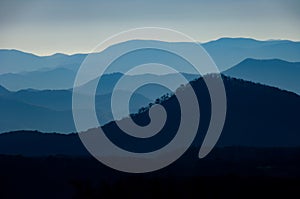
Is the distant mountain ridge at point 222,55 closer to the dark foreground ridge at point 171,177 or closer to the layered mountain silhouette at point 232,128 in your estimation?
the layered mountain silhouette at point 232,128

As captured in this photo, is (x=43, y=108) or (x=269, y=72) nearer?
(x=43, y=108)

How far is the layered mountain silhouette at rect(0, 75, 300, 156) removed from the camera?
18.6 metres

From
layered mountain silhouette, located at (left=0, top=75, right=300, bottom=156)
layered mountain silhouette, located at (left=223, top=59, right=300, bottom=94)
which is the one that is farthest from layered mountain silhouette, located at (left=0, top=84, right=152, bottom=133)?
layered mountain silhouette, located at (left=223, top=59, right=300, bottom=94)

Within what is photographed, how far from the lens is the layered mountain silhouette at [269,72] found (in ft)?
99.8

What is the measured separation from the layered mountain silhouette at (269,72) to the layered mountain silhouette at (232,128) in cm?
524

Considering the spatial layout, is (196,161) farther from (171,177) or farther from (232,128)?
(232,128)

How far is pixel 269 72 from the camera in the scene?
112 ft

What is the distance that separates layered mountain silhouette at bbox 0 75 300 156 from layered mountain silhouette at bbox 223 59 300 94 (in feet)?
17.2

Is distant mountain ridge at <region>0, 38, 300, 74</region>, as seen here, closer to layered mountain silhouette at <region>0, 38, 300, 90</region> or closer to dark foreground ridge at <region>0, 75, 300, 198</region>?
layered mountain silhouette at <region>0, 38, 300, 90</region>

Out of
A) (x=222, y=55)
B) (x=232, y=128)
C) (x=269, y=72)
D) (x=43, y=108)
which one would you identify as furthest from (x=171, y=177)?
(x=269, y=72)

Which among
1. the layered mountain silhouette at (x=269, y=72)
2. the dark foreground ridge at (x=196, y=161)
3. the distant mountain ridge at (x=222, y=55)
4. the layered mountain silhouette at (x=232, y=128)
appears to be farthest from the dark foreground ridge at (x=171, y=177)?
the layered mountain silhouette at (x=269, y=72)

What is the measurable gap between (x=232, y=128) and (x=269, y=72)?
15400 millimetres

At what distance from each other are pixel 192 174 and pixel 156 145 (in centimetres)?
702

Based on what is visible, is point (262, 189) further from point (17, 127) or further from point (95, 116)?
point (17, 127)
